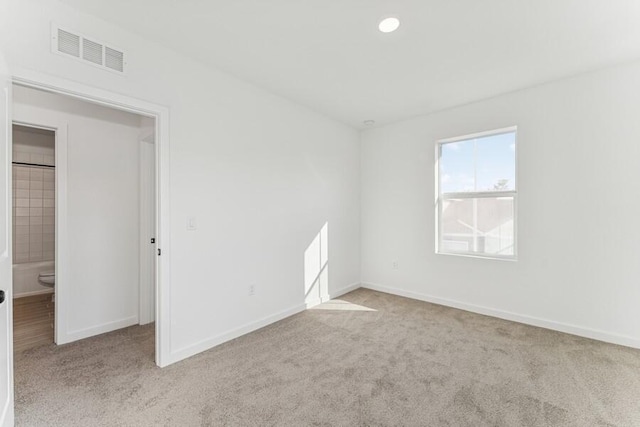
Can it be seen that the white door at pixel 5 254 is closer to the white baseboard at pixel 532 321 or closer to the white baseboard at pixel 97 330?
the white baseboard at pixel 97 330

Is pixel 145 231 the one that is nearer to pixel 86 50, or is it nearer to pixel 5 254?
pixel 5 254

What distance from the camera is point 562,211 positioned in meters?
3.00

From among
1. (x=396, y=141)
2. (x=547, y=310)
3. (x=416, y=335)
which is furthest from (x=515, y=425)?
(x=396, y=141)

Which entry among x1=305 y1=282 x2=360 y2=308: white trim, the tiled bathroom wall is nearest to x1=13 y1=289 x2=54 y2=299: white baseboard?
the tiled bathroom wall

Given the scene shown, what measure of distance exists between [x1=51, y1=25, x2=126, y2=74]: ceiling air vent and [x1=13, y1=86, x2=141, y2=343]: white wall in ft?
3.80

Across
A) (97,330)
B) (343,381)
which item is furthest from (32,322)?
(343,381)

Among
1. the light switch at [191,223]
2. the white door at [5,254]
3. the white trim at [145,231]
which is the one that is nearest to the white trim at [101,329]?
the white trim at [145,231]

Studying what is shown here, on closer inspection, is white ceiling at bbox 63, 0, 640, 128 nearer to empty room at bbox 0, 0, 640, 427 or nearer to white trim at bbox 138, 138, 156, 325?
empty room at bbox 0, 0, 640, 427

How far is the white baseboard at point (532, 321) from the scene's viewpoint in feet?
8.87

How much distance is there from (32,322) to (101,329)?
1.06m

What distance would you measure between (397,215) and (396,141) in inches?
43.6

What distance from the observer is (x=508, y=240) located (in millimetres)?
3408

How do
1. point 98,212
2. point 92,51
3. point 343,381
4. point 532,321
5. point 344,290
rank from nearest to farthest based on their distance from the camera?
1. point 92,51
2. point 343,381
3. point 98,212
4. point 532,321
5. point 344,290

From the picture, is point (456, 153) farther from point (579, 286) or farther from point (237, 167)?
point (237, 167)
